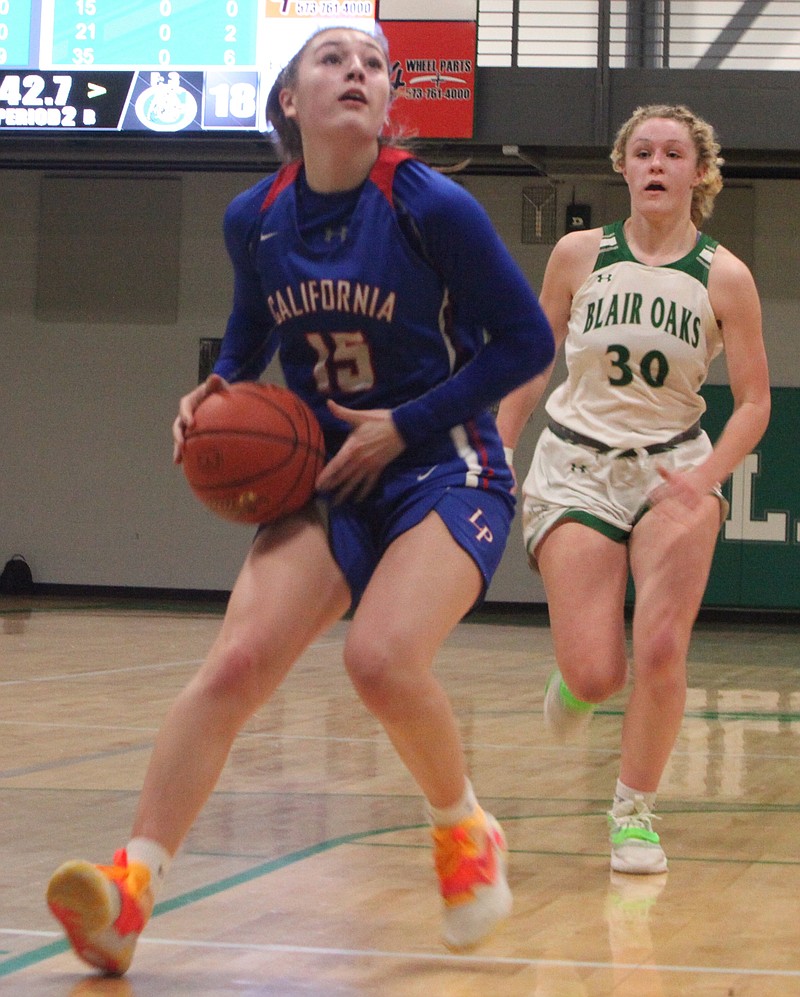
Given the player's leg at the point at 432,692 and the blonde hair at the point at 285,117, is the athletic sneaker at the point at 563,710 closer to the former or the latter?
the player's leg at the point at 432,692

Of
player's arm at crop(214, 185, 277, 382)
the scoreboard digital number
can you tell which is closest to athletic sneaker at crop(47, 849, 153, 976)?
player's arm at crop(214, 185, 277, 382)

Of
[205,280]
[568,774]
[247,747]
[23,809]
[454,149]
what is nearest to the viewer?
[23,809]

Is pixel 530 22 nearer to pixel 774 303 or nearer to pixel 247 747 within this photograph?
pixel 774 303

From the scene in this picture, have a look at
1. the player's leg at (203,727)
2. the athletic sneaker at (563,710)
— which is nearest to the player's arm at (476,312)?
the player's leg at (203,727)

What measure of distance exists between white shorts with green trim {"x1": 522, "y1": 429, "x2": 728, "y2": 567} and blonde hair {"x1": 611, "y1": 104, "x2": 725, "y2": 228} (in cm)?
59

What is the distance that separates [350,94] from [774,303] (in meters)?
11.0

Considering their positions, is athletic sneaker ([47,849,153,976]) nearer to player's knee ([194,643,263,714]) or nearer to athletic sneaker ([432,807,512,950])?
player's knee ([194,643,263,714])

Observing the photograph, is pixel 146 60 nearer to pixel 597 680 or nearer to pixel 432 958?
pixel 597 680

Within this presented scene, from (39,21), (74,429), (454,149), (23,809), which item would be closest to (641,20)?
(454,149)

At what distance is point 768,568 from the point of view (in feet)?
41.6

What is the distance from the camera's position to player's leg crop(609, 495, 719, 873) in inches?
131

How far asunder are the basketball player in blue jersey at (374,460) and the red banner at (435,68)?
796cm

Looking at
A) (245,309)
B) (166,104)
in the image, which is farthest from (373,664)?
(166,104)

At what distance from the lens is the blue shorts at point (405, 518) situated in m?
2.50
